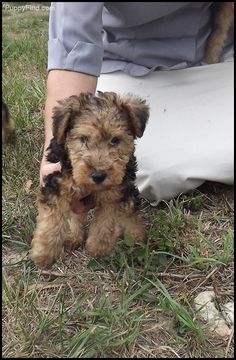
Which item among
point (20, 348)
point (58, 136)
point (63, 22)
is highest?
point (63, 22)

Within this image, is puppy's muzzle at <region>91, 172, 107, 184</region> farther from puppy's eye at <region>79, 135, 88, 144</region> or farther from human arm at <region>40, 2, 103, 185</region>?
human arm at <region>40, 2, 103, 185</region>

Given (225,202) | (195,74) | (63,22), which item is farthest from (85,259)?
(195,74)

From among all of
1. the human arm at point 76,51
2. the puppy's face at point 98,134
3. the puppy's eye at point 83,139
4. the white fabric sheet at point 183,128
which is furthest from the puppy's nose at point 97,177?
the white fabric sheet at point 183,128

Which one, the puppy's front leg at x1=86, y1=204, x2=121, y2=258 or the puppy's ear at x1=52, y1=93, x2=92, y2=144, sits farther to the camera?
the puppy's front leg at x1=86, y1=204, x2=121, y2=258

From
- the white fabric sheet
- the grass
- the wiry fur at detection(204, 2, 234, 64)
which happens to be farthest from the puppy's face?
the wiry fur at detection(204, 2, 234, 64)

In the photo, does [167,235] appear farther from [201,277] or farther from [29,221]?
[29,221]
